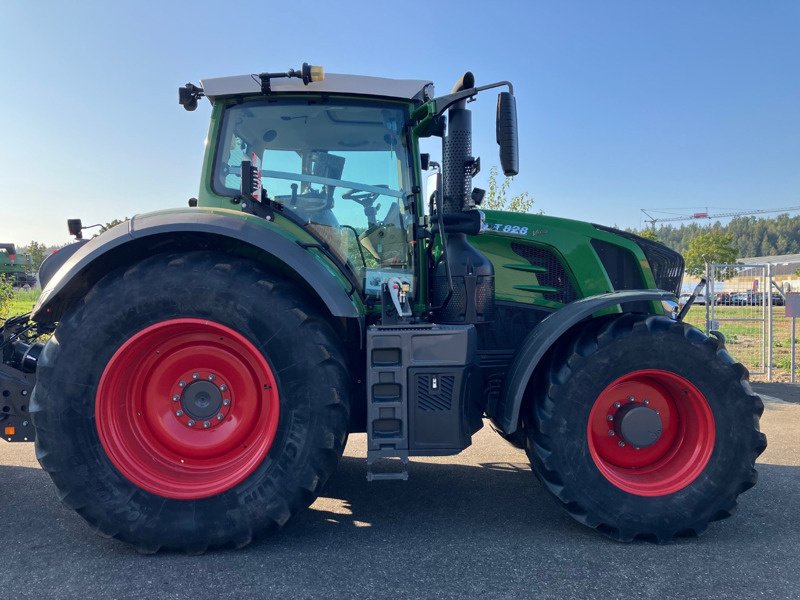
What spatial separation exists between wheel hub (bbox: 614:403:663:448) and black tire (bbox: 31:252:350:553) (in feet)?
4.91

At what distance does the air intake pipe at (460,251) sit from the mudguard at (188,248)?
68 cm

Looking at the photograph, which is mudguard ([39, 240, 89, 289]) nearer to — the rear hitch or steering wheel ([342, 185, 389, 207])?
the rear hitch

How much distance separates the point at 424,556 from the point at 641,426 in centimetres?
133

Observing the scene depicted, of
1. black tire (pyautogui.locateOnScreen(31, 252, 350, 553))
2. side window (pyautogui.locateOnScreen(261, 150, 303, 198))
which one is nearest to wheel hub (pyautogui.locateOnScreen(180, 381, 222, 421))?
black tire (pyautogui.locateOnScreen(31, 252, 350, 553))

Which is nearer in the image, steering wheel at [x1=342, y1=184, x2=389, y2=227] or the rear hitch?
the rear hitch

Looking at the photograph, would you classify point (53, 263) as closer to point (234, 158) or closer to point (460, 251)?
point (234, 158)

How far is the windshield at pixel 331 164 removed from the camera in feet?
10.8

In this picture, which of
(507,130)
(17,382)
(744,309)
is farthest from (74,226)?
(744,309)

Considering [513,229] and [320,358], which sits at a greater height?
[513,229]

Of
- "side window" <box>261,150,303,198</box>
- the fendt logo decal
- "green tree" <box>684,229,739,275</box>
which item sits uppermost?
"green tree" <box>684,229,739,275</box>

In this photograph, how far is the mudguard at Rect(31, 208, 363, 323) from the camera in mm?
2695

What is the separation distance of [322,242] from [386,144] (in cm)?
73

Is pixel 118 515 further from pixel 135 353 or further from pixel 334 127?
pixel 334 127

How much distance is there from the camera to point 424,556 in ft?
8.64
